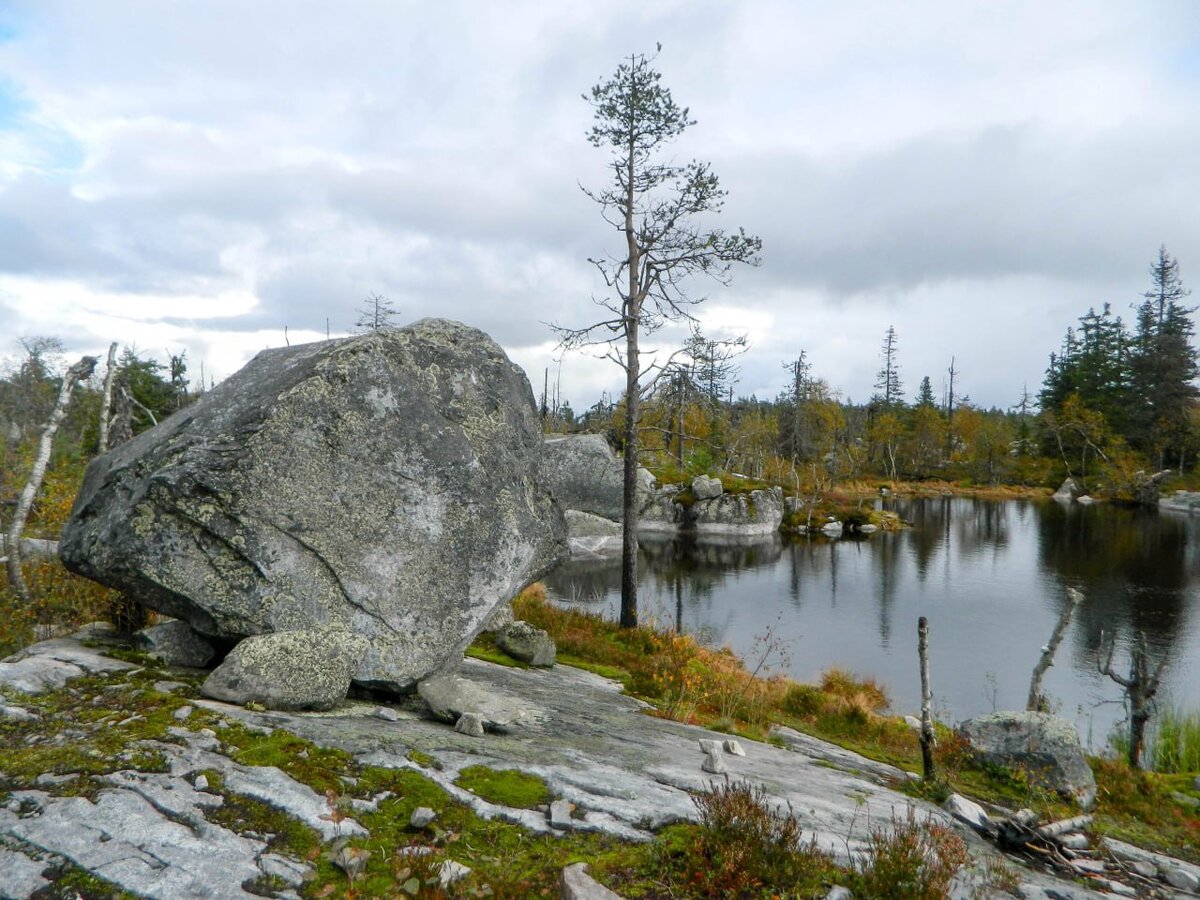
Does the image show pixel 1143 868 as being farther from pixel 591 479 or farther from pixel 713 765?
pixel 591 479

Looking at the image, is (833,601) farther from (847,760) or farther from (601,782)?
(601,782)

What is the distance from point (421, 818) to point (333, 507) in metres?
3.96

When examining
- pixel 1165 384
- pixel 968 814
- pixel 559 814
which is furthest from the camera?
pixel 1165 384

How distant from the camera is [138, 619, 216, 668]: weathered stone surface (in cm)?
791

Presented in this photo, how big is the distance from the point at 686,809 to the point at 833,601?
30.0 metres

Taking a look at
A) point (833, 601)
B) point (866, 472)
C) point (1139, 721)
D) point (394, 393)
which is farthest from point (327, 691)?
point (866, 472)

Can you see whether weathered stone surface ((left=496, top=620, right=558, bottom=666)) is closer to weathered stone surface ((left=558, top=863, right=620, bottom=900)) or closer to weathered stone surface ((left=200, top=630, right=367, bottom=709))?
weathered stone surface ((left=200, top=630, right=367, bottom=709))

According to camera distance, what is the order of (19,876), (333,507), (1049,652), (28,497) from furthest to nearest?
(1049,652) → (28,497) → (333,507) → (19,876)

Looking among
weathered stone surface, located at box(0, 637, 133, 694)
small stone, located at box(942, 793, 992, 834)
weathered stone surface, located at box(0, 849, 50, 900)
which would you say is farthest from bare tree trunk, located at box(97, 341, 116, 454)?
small stone, located at box(942, 793, 992, 834)

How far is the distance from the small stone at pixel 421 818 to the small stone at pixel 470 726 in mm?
2091

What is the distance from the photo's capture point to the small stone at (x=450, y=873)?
176 inches

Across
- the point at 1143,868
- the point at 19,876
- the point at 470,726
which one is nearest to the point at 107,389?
the point at 470,726

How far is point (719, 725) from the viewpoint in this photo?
11047 mm

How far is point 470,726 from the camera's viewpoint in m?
7.41
